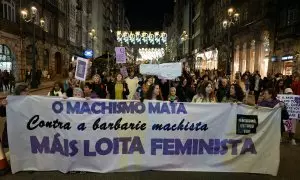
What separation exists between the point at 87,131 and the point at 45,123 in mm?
784

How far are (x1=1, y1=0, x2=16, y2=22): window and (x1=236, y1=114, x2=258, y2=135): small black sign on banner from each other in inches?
1158

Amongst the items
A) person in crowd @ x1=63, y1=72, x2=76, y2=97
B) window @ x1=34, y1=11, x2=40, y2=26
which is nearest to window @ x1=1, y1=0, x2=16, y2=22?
window @ x1=34, y1=11, x2=40, y2=26

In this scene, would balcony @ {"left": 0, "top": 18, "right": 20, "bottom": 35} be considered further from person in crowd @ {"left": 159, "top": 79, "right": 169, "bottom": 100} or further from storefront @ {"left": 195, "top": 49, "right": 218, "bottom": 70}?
storefront @ {"left": 195, "top": 49, "right": 218, "bottom": 70}

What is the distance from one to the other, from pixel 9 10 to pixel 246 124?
31.2 metres

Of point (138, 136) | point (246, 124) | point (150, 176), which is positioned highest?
point (246, 124)

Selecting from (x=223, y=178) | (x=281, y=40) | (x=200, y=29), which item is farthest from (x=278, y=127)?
(x=200, y=29)

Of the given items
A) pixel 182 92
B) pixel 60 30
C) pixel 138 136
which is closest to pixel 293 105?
pixel 182 92

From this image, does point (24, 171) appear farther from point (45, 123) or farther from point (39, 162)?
point (45, 123)

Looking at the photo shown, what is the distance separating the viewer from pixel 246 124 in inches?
289

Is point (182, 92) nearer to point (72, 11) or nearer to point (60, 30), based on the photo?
point (60, 30)

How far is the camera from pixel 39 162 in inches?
285

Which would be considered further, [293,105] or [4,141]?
[293,105]

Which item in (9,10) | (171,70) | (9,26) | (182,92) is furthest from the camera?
(9,10)

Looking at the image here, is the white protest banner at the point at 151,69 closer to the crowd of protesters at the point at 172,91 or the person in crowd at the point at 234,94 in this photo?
the crowd of protesters at the point at 172,91
